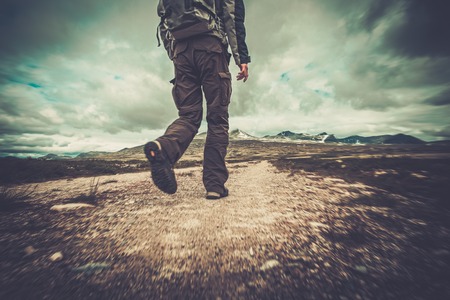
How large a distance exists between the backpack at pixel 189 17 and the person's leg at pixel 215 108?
0.86ft

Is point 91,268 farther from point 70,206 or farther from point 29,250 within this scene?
point 70,206

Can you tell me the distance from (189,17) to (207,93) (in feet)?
3.28

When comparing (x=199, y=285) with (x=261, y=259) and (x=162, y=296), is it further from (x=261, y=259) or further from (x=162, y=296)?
(x=261, y=259)

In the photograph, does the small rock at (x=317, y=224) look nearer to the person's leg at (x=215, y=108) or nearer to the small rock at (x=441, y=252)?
the small rock at (x=441, y=252)

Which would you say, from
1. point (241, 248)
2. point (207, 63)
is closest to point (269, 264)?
point (241, 248)

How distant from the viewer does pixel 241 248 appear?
119 cm

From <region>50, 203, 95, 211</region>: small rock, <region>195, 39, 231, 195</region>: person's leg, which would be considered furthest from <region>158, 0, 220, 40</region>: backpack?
<region>50, 203, 95, 211</region>: small rock

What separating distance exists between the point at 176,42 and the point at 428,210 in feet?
10.9

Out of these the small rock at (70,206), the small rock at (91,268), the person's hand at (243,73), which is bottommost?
the small rock at (70,206)

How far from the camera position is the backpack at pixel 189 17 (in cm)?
266

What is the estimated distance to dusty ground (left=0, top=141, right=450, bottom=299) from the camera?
82 centimetres

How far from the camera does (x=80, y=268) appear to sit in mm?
1003

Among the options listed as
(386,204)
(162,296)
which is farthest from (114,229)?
(386,204)

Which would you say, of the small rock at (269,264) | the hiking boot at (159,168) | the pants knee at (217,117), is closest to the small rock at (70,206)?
the hiking boot at (159,168)
